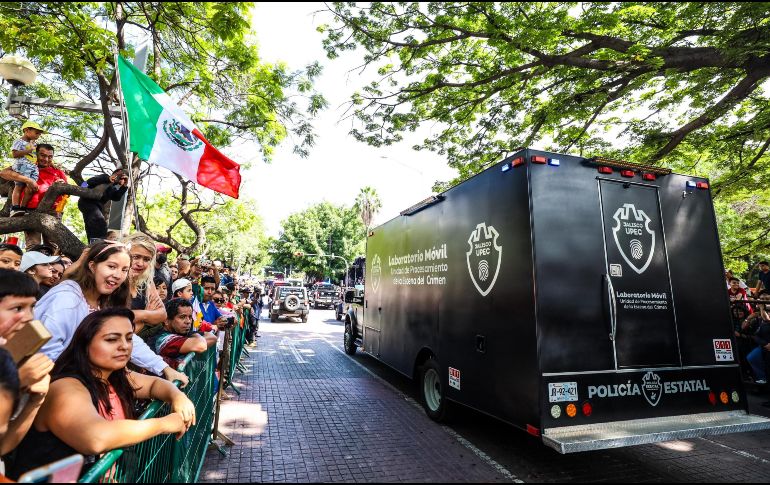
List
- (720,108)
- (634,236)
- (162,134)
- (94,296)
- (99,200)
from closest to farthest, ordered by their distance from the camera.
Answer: (94,296) < (634,236) < (99,200) < (162,134) < (720,108)

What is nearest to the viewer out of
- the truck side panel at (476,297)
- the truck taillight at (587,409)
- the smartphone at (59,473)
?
the smartphone at (59,473)

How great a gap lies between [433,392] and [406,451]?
137 cm

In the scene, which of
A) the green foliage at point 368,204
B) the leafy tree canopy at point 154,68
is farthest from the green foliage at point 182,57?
the green foliage at point 368,204

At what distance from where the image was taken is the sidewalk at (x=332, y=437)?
12.6ft

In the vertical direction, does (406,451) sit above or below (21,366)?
below

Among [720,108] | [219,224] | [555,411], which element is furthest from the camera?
[219,224]

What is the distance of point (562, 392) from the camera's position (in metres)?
3.52

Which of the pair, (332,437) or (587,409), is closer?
(587,409)

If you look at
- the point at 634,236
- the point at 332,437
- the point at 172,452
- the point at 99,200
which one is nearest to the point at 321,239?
the point at 99,200

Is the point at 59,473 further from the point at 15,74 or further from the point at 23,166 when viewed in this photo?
the point at 15,74

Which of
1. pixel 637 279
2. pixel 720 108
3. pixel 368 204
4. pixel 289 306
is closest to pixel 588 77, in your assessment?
pixel 720 108

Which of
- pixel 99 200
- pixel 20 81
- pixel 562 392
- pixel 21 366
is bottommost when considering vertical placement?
pixel 562 392

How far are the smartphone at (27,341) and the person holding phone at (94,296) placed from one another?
4.17ft

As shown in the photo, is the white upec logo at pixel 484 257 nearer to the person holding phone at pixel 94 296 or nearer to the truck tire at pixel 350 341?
the person holding phone at pixel 94 296
